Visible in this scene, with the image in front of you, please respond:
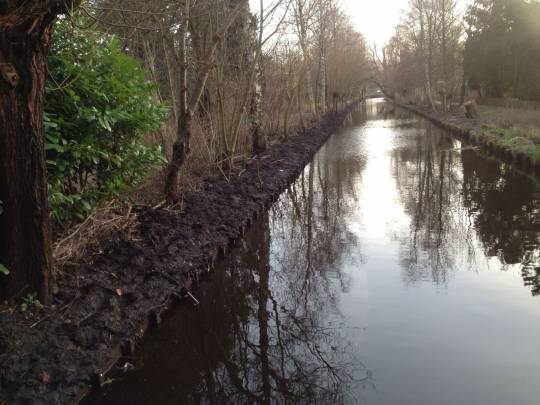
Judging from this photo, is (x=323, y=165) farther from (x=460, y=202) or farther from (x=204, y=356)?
(x=204, y=356)

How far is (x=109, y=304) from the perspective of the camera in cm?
481

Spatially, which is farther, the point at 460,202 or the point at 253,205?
the point at 460,202

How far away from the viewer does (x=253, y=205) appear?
382 inches

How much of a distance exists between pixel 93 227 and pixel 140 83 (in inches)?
68.6

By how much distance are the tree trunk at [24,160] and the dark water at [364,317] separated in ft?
4.01

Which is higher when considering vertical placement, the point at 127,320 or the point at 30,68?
the point at 30,68

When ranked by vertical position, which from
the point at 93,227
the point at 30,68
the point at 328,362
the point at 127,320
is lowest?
the point at 328,362

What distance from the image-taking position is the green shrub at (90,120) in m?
4.91

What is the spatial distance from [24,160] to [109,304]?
5.18 feet

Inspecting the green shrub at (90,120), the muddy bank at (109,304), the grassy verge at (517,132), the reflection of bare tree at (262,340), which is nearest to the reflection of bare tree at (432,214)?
the reflection of bare tree at (262,340)

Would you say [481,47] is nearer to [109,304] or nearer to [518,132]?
[518,132]

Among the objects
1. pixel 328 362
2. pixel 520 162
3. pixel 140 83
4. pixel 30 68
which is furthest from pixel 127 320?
pixel 520 162

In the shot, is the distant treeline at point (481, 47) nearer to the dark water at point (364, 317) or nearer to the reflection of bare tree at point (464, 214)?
the reflection of bare tree at point (464, 214)

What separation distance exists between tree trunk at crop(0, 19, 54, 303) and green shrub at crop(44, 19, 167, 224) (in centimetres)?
58
